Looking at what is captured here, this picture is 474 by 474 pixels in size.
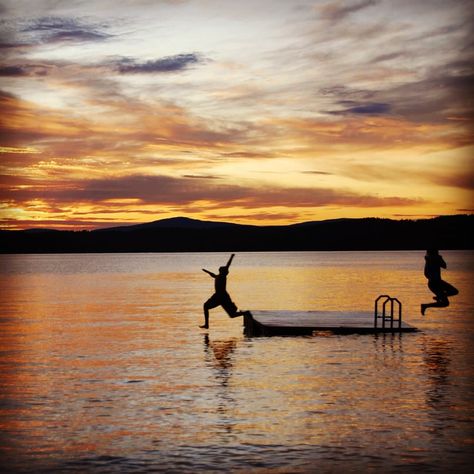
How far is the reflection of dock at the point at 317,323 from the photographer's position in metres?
27.0

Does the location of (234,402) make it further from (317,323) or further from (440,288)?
(317,323)

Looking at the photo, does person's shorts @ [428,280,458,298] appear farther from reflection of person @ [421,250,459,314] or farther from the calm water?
the calm water

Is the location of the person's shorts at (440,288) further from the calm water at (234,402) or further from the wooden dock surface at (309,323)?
Result: the wooden dock surface at (309,323)

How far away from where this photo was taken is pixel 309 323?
93.2 ft

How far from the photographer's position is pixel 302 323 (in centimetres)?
2841

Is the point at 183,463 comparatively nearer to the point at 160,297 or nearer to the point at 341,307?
the point at 341,307

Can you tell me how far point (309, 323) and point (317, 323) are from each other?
363mm

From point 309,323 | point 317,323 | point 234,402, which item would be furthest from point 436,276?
point 234,402

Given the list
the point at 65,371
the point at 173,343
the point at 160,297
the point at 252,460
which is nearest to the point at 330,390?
the point at 252,460

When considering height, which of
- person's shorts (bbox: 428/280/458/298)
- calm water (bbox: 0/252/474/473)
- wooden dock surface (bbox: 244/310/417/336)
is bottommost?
calm water (bbox: 0/252/474/473)

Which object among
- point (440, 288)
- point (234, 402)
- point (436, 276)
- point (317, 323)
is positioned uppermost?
point (436, 276)

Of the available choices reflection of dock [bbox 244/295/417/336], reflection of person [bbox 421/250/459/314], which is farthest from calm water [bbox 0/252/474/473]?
reflection of person [bbox 421/250/459/314]

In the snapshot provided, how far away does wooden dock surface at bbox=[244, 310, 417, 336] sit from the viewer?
27016 mm

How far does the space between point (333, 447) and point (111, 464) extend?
3.41 metres
